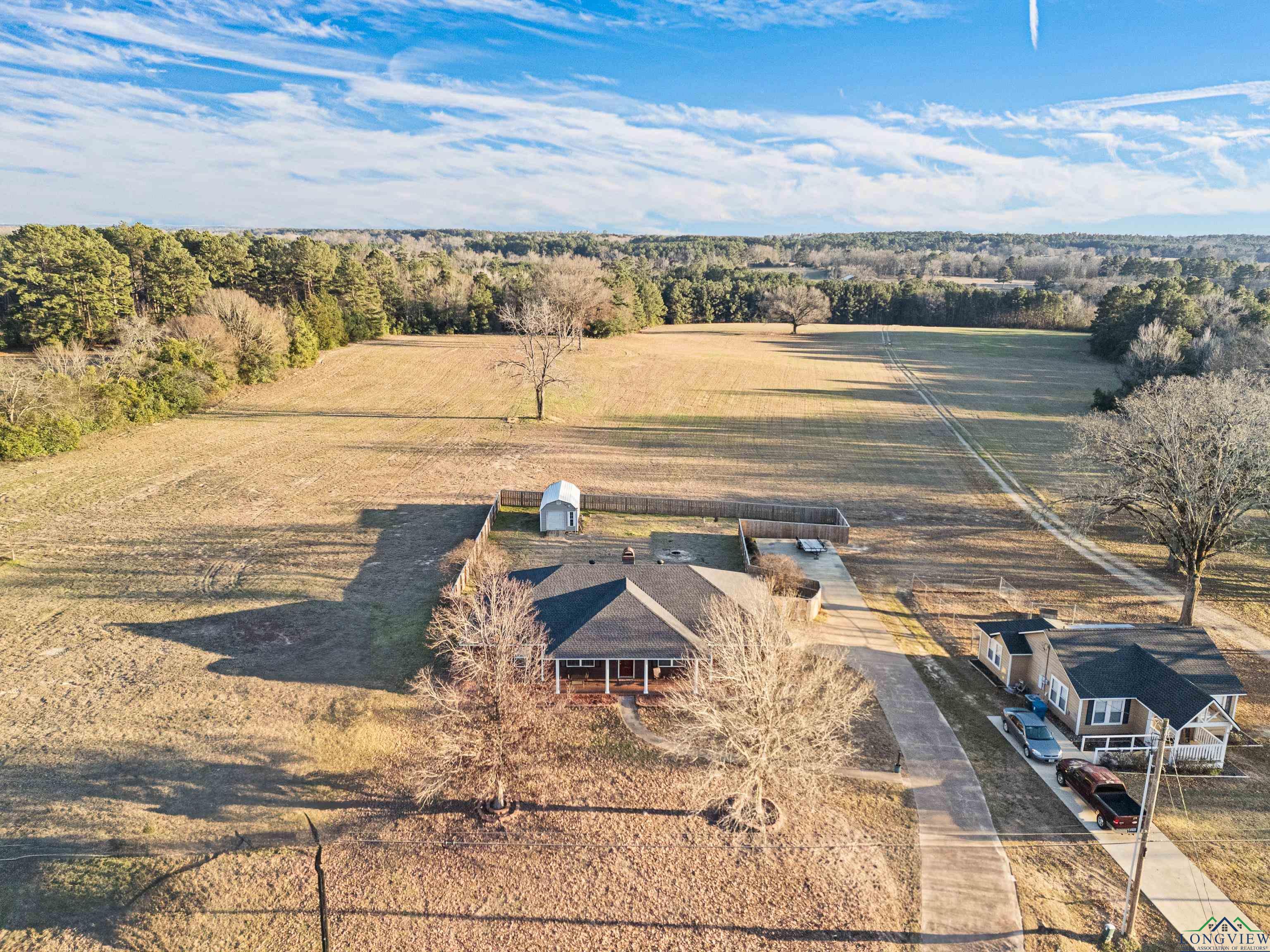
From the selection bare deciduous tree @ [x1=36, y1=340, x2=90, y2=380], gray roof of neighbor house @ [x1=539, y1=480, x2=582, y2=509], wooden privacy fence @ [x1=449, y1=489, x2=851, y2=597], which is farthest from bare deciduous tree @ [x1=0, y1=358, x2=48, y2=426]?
gray roof of neighbor house @ [x1=539, y1=480, x2=582, y2=509]

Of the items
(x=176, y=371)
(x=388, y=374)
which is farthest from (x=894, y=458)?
(x=176, y=371)

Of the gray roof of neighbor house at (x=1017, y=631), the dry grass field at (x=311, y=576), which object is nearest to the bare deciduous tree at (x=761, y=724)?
the dry grass field at (x=311, y=576)

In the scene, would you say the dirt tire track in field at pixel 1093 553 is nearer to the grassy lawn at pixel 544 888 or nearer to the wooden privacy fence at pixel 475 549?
the grassy lawn at pixel 544 888

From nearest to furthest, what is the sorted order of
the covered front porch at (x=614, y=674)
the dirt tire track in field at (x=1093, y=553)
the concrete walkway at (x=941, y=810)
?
the concrete walkway at (x=941, y=810)
the covered front porch at (x=614, y=674)
the dirt tire track in field at (x=1093, y=553)

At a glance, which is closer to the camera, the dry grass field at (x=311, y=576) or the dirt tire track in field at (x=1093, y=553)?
the dry grass field at (x=311, y=576)

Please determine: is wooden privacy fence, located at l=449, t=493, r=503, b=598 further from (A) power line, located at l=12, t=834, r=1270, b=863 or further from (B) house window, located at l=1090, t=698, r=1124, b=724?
(B) house window, located at l=1090, t=698, r=1124, b=724

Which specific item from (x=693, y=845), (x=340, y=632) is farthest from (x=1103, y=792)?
(x=340, y=632)

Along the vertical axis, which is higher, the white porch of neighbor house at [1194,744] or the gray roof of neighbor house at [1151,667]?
the gray roof of neighbor house at [1151,667]
